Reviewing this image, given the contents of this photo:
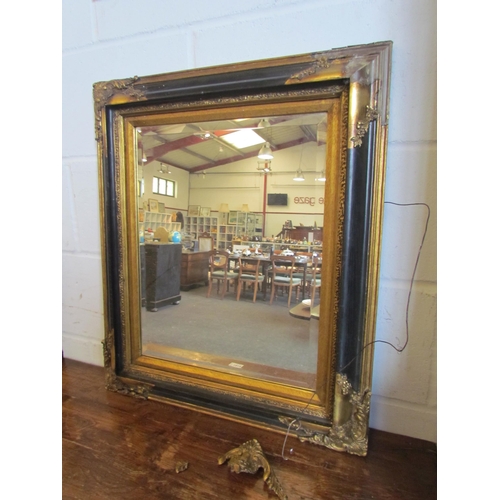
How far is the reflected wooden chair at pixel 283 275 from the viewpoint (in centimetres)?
64

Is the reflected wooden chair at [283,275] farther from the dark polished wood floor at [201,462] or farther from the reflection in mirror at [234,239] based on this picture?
the dark polished wood floor at [201,462]

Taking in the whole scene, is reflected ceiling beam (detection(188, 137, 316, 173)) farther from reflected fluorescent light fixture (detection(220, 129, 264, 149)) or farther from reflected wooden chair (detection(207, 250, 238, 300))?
reflected wooden chair (detection(207, 250, 238, 300))

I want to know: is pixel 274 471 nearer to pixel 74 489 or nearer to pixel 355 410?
pixel 355 410

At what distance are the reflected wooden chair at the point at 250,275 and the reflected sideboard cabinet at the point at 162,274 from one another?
0.57 ft

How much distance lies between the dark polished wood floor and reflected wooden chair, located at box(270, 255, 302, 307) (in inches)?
12.4

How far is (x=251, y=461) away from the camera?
50cm

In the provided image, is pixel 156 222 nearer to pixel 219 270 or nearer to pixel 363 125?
pixel 219 270

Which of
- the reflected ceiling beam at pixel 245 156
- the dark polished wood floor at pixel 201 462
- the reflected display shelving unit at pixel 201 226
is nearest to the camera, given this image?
the dark polished wood floor at pixel 201 462

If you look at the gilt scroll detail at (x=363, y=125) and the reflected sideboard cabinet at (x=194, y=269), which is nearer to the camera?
the gilt scroll detail at (x=363, y=125)

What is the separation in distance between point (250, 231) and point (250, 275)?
0.12 meters

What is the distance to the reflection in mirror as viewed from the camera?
1.99 feet

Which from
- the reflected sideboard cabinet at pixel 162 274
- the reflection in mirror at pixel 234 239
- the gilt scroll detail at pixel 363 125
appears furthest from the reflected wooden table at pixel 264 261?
the gilt scroll detail at pixel 363 125

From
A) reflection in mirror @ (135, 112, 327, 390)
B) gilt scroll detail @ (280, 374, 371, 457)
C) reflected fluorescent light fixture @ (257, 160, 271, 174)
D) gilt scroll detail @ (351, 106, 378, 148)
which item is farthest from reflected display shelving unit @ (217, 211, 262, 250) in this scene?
gilt scroll detail @ (280, 374, 371, 457)
